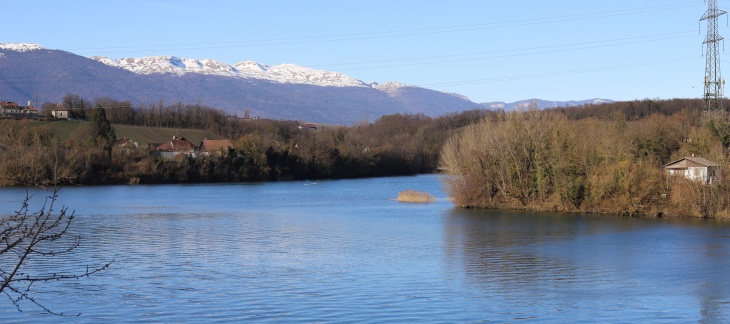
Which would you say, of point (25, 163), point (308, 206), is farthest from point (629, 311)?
point (25, 163)

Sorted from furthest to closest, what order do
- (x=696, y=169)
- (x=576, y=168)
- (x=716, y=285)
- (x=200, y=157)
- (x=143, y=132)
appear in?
(x=143, y=132)
(x=200, y=157)
(x=576, y=168)
(x=696, y=169)
(x=716, y=285)

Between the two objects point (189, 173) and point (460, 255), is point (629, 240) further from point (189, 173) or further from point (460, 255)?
point (189, 173)

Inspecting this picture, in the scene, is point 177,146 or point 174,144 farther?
point 174,144

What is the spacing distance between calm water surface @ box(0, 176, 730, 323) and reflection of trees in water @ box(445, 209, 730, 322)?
0.20ft

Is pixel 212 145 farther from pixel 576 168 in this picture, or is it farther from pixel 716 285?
pixel 716 285

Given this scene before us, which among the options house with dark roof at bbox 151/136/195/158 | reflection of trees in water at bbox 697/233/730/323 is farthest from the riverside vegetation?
house with dark roof at bbox 151/136/195/158

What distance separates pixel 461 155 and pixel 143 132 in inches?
3137

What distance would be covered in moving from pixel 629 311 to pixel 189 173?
75.5 meters

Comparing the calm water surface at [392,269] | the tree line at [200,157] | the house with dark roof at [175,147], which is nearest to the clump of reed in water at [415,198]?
the calm water surface at [392,269]

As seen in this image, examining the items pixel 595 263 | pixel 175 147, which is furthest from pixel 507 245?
pixel 175 147

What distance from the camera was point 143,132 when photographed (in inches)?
4641

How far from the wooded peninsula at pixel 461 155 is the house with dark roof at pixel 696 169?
0.55 m

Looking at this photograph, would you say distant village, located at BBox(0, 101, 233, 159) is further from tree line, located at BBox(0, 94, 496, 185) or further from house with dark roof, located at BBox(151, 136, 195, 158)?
tree line, located at BBox(0, 94, 496, 185)

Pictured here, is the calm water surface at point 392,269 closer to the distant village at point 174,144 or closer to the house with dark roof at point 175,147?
the distant village at point 174,144
